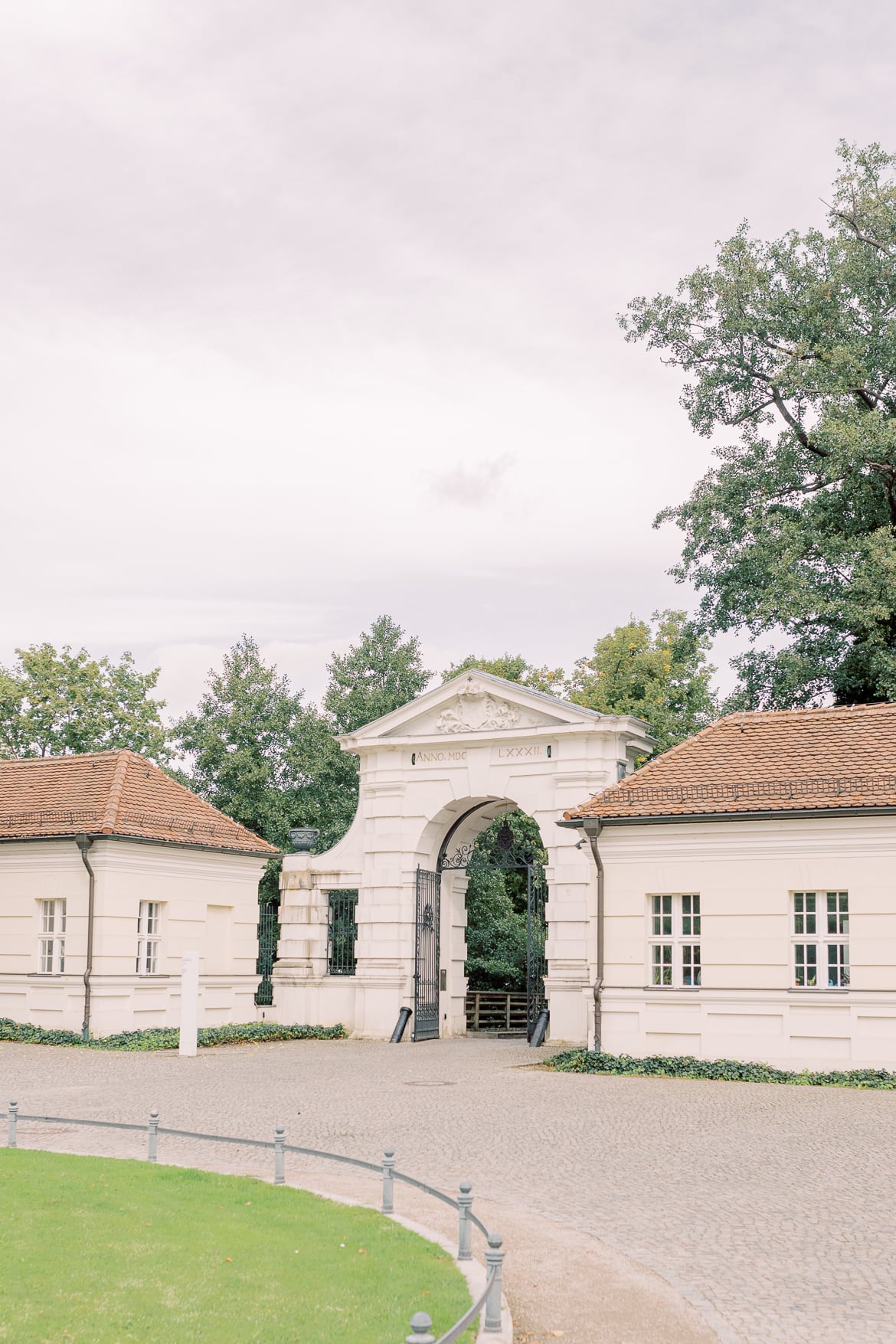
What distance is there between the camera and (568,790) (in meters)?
30.0

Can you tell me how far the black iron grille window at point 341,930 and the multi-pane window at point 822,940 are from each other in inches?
490

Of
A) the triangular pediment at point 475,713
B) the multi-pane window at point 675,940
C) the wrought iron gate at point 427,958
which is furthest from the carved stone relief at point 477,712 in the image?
the multi-pane window at point 675,940

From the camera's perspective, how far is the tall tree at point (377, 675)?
47719 mm

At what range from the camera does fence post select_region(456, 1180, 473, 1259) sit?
9.05 m

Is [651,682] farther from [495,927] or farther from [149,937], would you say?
[149,937]

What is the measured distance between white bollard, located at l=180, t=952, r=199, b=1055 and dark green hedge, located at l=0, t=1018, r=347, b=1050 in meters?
1.66

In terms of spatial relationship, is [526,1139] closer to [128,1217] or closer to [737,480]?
[128,1217]

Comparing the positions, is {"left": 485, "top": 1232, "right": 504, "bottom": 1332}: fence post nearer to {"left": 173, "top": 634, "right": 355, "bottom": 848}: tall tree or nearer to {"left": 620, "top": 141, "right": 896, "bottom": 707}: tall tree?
{"left": 620, "top": 141, "right": 896, "bottom": 707}: tall tree

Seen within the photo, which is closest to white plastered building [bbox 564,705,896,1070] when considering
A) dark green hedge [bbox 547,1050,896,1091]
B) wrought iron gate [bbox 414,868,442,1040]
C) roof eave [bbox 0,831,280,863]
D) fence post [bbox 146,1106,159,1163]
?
dark green hedge [bbox 547,1050,896,1091]

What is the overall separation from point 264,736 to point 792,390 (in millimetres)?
21424

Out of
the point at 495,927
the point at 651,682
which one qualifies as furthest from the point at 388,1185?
the point at 651,682

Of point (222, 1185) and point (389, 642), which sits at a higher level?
point (389, 642)

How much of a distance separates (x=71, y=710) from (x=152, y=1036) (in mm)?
20634

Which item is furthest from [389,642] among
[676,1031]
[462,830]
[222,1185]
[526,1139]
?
[222,1185]
